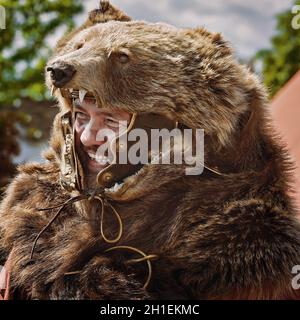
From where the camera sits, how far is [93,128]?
1467 millimetres

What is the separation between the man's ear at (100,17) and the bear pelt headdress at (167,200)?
10 cm

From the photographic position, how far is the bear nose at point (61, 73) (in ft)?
4.65

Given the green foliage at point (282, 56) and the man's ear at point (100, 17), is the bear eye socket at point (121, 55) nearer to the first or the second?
the man's ear at point (100, 17)

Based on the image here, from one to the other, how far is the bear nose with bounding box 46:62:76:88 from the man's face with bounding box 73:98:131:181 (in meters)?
0.08

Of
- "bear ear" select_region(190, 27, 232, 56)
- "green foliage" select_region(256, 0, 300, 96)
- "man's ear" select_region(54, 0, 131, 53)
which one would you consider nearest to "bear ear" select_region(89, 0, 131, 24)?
"man's ear" select_region(54, 0, 131, 53)

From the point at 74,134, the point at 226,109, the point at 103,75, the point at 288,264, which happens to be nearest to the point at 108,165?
the point at 74,134

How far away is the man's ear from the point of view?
168 centimetres

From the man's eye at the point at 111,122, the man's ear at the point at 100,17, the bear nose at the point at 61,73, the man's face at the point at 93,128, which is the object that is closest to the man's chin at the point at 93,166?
the man's face at the point at 93,128

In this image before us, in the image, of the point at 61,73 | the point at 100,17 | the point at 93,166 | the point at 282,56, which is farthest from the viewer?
the point at 282,56

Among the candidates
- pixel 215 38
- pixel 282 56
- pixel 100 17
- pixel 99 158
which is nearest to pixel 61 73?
pixel 99 158

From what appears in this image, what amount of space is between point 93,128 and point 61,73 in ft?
0.51

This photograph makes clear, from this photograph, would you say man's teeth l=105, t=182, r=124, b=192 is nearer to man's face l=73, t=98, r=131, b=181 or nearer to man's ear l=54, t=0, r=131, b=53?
man's face l=73, t=98, r=131, b=181

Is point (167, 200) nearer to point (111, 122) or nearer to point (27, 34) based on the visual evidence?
point (111, 122)
